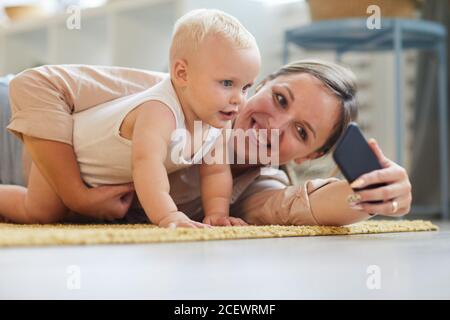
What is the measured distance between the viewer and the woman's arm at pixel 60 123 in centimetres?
110

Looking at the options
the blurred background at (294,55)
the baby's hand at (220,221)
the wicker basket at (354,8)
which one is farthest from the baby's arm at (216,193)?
the blurred background at (294,55)

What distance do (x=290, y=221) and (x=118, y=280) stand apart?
64 centimetres

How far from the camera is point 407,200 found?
Result: 0.96 metres

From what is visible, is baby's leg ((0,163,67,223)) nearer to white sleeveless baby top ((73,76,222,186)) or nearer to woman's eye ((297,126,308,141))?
white sleeveless baby top ((73,76,222,186))

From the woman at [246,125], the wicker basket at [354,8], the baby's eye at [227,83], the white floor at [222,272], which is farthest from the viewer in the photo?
the wicker basket at [354,8]

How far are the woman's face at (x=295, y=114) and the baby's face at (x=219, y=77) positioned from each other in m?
0.14

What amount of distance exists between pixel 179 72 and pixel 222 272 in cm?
51

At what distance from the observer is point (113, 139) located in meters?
1.05

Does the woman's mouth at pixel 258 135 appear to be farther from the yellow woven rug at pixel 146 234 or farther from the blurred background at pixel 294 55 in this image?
the blurred background at pixel 294 55

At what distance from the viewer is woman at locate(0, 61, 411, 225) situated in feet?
3.59

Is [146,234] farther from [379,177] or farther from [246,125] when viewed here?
[246,125]
